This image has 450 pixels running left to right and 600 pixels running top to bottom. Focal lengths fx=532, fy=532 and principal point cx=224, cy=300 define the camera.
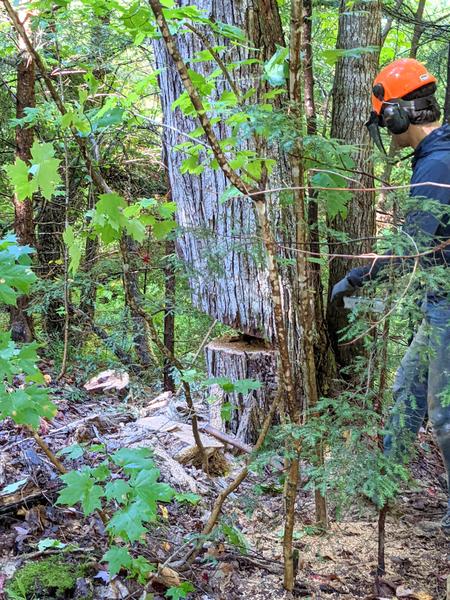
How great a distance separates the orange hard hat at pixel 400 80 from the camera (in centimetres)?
270

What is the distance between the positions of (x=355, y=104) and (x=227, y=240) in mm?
1442

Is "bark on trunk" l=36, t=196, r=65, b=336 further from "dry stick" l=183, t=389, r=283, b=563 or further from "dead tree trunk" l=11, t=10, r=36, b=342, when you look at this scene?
"dry stick" l=183, t=389, r=283, b=563

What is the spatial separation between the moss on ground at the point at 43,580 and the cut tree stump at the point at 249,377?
1.59 metres

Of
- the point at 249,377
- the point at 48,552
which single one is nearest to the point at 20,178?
the point at 48,552

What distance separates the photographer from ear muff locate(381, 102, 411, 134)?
272 centimetres

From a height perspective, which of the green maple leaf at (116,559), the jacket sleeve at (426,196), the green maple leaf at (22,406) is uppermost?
the jacket sleeve at (426,196)

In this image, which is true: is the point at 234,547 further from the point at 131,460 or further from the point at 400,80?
the point at 400,80

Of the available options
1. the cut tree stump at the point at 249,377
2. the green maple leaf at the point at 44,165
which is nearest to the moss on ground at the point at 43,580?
the green maple leaf at the point at 44,165

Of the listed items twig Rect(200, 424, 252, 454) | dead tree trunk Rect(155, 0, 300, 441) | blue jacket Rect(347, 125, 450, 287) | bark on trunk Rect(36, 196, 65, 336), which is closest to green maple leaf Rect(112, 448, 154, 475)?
blue jacket Rect(347, 125, 450, 287)

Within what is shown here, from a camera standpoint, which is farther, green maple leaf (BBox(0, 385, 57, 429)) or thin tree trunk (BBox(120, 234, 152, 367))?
thin tree trunk (BBox(120, 234, 152, 367))

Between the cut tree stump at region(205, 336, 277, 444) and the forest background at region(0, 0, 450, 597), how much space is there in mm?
15

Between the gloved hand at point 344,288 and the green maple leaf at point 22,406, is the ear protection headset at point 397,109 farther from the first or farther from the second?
the green maple leaf at point 22,406

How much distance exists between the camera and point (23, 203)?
5.66 meters

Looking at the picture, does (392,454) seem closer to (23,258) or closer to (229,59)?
(23,258)
